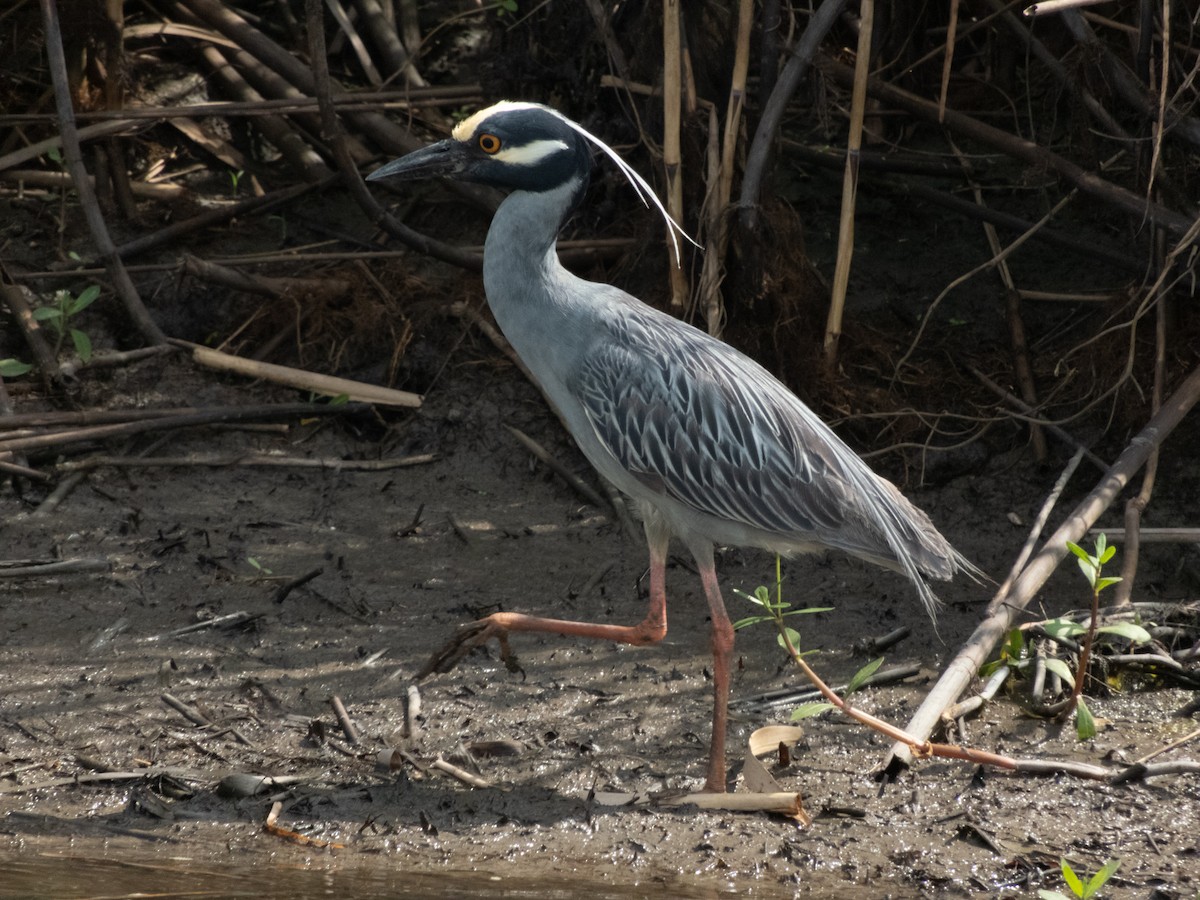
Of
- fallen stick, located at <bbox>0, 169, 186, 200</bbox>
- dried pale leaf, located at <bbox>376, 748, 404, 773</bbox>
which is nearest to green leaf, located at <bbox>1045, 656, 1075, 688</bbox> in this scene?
dried pale leaf, located at <bbox>376, 748, 404, 773</bbox>

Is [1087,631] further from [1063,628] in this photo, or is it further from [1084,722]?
[1084,722]

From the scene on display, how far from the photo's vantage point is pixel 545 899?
3.88 meters

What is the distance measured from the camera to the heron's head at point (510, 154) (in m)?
4.83

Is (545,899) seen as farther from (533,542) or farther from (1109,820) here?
(533,542)

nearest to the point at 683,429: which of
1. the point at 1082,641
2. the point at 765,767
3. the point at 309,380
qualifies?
the point at 765,767

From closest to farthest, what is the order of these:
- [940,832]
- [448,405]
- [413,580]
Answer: [940,832]
[413,580]
[448,405]

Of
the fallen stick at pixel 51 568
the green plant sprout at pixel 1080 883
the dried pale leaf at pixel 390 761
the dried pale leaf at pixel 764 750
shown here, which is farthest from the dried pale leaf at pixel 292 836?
the green plant sprout at pixel 1080 883

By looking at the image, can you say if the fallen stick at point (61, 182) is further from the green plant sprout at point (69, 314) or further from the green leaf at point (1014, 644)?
the green leaf at point (1014, 644)

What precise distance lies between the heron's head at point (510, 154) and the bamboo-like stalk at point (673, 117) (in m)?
0.96

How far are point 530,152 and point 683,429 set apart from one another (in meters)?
1.05

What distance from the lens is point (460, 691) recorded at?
16.4ft

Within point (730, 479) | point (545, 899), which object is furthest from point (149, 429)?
point (545, 899)

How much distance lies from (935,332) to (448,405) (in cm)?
228

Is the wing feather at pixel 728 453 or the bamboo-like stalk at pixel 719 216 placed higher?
the bamboo-like stalk at pixel 719 216
